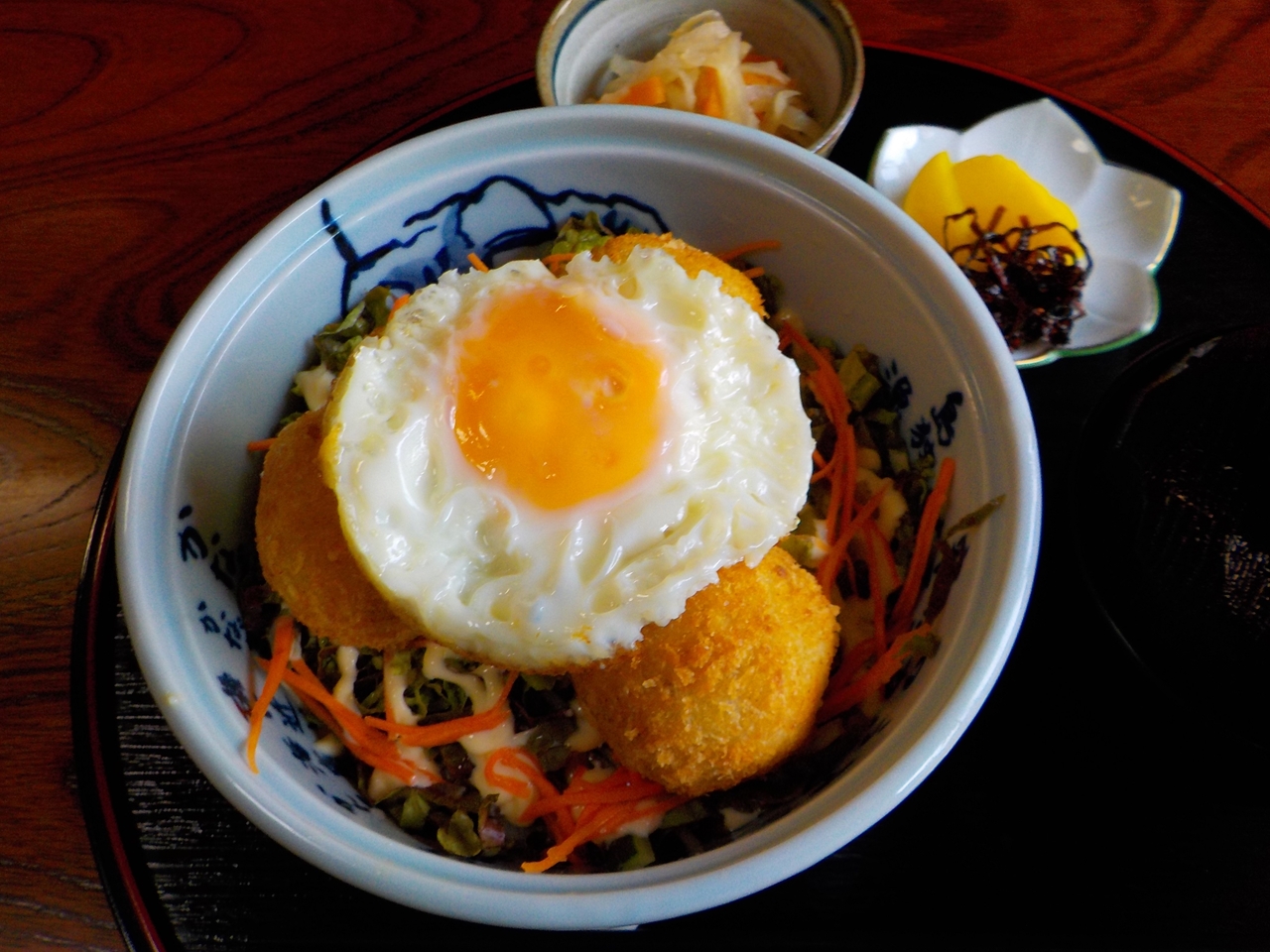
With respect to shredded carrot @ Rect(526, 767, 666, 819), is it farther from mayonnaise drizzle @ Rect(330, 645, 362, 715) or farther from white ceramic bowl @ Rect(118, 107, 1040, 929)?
mayonnaise drizzle @ Rect(330, 645, 362, 715)

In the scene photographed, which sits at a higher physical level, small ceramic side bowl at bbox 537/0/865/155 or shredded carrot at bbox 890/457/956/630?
small ceramic side bowl at bbox 537/0/865/155

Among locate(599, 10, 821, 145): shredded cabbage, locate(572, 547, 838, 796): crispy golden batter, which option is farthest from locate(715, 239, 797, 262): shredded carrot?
locate(572, 547, 838, 796): crispy golden batter

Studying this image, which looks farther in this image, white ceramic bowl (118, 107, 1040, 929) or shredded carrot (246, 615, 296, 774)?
shredded carrot (246, 615, 296, 774)

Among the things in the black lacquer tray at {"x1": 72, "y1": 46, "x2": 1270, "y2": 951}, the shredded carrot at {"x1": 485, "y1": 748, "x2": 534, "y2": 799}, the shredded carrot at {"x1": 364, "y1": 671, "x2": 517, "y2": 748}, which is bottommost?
the black lacquer tray at {"x1": 72, "y1": 46, "x2": 1270, "y2": 951}

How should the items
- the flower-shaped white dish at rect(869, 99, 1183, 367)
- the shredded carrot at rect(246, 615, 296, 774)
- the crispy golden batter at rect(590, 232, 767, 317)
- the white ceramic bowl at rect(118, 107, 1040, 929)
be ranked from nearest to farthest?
the white ceramic bowl at rect(118, 107, 1040, 929) < the shredded carrot at rect(246, 615, 296, 774) < the crispy golden batter at rect(590, 232, 767, 317) < the flower-shaped white dish at rect(869, 99, 1183, 367)

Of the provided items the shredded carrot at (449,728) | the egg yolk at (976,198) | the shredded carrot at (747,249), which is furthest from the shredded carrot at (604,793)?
the egg yolk at (976,198)

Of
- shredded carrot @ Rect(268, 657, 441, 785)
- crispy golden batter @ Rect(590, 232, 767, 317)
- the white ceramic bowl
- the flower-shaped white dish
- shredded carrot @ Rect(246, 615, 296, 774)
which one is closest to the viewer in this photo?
the white ceramic bowl

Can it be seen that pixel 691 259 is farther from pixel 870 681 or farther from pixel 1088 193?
pixel 1088 193
